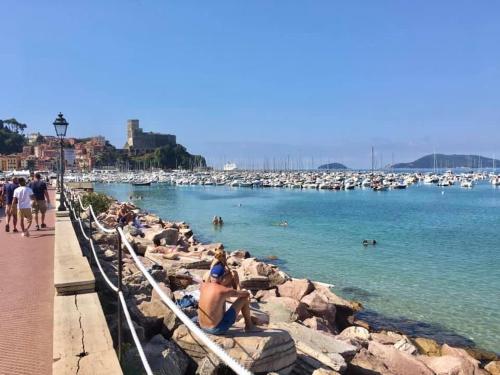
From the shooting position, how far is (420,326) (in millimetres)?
12812

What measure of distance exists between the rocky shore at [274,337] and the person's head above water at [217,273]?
2.34ft

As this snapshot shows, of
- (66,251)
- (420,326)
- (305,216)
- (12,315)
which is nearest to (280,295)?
(420,326)

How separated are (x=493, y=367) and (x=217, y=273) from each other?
679 cm

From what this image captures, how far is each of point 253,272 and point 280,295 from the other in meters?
1.51

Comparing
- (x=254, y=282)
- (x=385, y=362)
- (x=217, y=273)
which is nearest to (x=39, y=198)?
(x=254, y=282)

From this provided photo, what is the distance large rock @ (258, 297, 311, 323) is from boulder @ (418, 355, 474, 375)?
8.50ft

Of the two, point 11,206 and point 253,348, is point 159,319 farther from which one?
point 11,206

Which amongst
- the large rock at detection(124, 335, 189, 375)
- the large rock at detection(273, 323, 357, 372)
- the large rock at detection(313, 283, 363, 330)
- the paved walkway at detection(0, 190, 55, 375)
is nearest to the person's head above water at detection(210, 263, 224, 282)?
the large rock at detection(124, 335, 189, 375)

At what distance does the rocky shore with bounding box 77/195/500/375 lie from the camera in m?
5.62

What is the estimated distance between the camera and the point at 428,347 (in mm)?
10602

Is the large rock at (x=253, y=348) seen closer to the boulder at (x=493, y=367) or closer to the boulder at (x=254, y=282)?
the boulder at (x=493, y=367)

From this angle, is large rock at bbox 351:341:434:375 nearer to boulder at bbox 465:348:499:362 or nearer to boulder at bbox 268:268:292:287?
boulder at bbox 465:348:499:362

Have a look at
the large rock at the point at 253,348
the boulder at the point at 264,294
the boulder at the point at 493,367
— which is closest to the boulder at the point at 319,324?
the boulder at the point at 264,294

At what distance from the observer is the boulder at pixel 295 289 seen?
1171 cm
